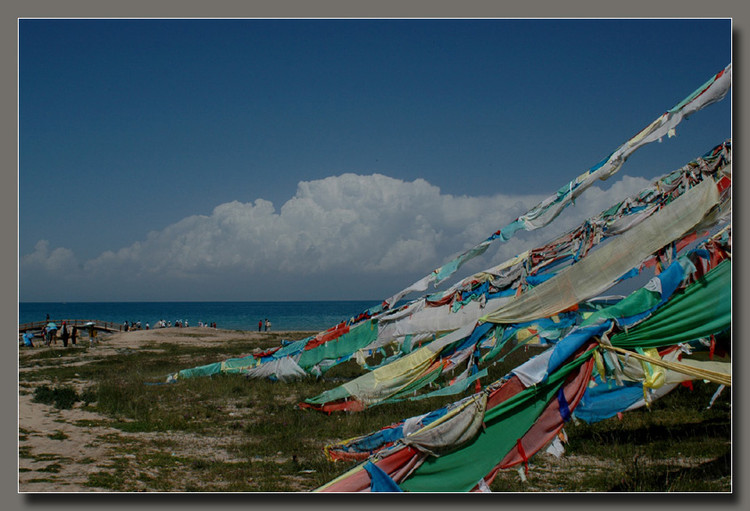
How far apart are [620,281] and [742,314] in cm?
89

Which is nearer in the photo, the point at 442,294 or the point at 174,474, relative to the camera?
the point at 174,474

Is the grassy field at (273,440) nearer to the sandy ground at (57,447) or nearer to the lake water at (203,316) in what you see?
the sandy ground at (57,447)

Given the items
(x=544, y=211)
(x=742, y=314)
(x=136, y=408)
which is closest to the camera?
(x=742, y=314)

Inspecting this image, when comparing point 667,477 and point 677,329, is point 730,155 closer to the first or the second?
point 677,329

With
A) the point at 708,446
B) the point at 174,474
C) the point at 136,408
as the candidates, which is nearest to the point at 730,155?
the point at 708,446

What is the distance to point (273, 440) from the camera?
727 centimetres

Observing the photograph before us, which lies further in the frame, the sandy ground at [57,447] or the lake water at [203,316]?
the lake water at [203,316]

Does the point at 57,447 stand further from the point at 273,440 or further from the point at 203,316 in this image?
the point at 203,316

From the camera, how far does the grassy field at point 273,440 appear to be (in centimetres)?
541

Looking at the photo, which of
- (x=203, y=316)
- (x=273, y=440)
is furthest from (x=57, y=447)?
(x=203, y=316)

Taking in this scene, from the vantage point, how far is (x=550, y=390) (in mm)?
3680

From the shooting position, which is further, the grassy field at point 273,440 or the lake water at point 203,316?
the lake water at point 203,316

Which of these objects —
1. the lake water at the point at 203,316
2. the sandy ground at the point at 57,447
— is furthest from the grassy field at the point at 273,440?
the lake water at the point at 203,316

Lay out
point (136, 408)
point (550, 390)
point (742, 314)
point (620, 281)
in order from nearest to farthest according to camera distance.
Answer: point (550, 390) < point (742, 314) < point (620, 281) < point (136, 408)
